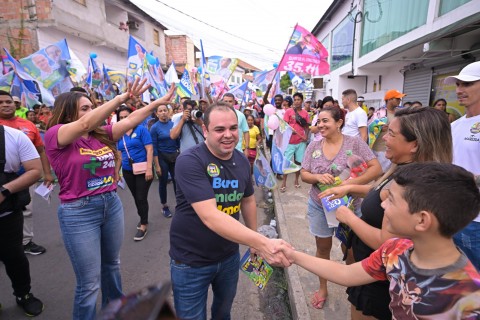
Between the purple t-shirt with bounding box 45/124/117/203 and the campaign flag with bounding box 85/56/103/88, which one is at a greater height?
the campaign flag with bounding box 85/56/103/88

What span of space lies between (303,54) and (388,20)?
7.35 meters

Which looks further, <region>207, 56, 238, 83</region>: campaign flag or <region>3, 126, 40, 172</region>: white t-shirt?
<region>207, 56, 238, 83</region>: campaign flag

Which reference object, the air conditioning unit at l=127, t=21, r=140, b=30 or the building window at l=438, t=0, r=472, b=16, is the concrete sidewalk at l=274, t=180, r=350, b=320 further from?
the air conditioning unit at l=127, t=21, r=140, b=30

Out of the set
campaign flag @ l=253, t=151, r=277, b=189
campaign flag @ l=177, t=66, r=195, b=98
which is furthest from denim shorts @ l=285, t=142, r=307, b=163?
campaign flag @ l=177, t=66, r=195, b=98

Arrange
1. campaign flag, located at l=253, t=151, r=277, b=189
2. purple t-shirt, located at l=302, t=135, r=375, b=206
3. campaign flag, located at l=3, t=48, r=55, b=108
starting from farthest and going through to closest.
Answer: campaign flag, located at l=3, t=48, r=55, b=108 < campaign flag, located at l=253, t=151, r=277, b=189 < purple t-shirt, located at l=302, t=135, r=375, b=206

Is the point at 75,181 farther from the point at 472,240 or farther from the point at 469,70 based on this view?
the point at 469,70

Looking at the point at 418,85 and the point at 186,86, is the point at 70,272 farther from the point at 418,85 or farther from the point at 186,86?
the point at 418,85

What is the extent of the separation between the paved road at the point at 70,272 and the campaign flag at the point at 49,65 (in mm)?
3692

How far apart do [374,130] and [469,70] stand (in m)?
2.68

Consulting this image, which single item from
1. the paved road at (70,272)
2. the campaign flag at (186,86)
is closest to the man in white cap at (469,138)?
the paved road at (70,272)

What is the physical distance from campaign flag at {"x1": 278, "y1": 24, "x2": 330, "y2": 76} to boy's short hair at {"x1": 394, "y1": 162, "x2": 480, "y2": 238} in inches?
215

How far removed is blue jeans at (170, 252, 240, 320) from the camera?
1.77 metres

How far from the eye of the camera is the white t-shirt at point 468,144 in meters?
2.23

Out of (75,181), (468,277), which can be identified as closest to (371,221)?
(468,277)
